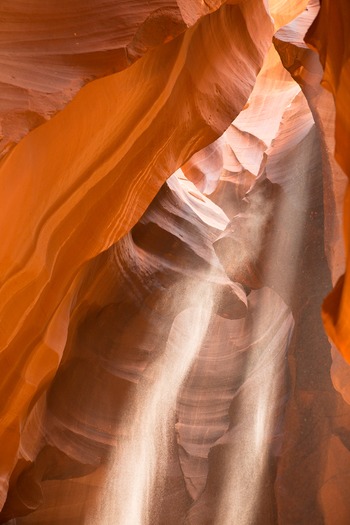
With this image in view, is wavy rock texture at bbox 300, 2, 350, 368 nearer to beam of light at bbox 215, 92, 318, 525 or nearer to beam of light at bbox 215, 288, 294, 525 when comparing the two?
beam of light at bbox 215, 92, 318, 525

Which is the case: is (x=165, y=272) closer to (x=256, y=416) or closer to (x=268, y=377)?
(x=268, y=377)

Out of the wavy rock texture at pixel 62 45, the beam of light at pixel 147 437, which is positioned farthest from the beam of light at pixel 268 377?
the wavy rock texture at pixel 62 45

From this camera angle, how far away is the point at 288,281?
19.6ft

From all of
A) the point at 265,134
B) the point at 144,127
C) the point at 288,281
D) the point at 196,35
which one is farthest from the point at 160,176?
the point at 265,134

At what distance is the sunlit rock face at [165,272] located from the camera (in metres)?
3.52

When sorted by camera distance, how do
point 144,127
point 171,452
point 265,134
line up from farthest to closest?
point 265,134 → point 171,452 → point 144,127

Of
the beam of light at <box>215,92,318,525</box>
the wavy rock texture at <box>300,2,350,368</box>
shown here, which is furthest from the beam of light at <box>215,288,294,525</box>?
the wavy rock texture at <box>300,2,350,368</box>

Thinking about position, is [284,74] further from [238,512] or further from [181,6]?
[181,6]

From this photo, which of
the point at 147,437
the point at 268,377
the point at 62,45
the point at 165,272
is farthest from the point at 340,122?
the point at 147,437

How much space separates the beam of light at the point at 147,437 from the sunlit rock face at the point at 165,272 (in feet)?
0.07

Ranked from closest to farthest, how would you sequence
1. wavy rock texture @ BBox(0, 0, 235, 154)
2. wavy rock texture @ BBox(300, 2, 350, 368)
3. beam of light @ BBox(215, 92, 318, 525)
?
1. wavy rock texture @ BBox(0, 0, 235, 154)
2. wavy rock texture @ BBox(300, 2, 350, 368)
3. beam of light @ BBox(215, 92, 318, 525)

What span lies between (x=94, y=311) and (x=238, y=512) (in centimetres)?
209

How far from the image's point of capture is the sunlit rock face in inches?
139

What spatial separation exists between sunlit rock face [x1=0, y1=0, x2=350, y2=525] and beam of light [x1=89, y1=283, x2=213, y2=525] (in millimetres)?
20
